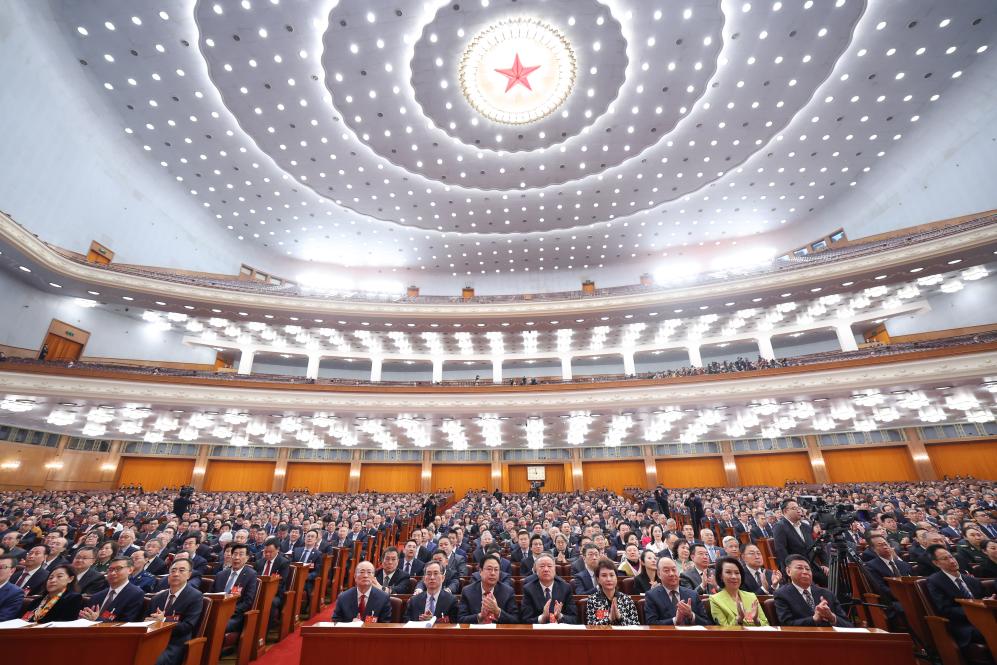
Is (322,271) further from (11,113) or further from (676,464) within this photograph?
(676,464)

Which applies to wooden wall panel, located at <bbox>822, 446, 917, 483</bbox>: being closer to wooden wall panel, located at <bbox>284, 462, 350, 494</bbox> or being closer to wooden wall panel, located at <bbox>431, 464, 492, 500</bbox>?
wooden wall panel, located at <bbox>431, 464, 492, 500</bbox>

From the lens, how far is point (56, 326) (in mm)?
15547

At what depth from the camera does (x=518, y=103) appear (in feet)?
52.4

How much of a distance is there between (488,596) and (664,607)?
1395 mm

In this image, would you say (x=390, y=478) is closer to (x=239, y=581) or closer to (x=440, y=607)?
(x=239, y=581)

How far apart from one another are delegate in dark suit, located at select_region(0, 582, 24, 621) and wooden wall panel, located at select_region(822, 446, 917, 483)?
2317cm

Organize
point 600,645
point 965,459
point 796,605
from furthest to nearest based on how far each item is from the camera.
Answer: point 965,459
point 796,605
point 600,645

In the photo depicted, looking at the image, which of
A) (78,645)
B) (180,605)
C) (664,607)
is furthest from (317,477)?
(664,607)

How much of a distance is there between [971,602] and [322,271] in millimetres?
25893

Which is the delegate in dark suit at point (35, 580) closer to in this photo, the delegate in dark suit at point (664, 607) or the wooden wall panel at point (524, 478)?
the delegate in dark suit at point (664, 607)

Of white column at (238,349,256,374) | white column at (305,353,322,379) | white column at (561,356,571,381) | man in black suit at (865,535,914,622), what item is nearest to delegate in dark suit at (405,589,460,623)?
man in black suit at (865,535,914,622)

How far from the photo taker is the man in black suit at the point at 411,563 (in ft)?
17.3

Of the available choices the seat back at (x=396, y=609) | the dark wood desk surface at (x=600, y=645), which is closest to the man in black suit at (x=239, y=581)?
the seat back at (x=396, y=609)

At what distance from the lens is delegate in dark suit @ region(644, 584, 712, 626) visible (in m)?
Result: 3.25
